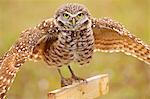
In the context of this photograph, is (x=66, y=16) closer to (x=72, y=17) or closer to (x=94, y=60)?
(x=72, y=17)

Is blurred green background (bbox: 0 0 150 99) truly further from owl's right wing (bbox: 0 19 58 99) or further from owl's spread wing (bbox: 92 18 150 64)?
owl's right wing (bbox: 0 19 58 99)

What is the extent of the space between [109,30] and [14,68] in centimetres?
79

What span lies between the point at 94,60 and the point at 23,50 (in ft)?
9.69

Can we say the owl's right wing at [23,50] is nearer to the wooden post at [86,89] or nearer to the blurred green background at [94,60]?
the wooden post at [86,89]

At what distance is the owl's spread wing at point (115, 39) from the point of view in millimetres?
3178

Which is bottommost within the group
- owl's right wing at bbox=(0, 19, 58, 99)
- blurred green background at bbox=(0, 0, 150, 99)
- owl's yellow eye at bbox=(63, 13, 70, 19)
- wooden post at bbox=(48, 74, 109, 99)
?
blurred green background at bbox=(0, 0, 150, 99)

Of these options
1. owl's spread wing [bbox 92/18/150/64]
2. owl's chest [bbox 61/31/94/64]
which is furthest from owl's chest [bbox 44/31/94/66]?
owl's spread wing [bbox 92/18/150/64]

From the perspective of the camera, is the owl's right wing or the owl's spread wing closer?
the owl's right wing

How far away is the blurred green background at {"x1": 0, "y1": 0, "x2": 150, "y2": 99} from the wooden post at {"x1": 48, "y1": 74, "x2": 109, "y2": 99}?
67.2 inches

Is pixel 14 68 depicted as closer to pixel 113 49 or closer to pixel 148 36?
pixel 113 49

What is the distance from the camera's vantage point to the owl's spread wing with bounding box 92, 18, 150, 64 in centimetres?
318

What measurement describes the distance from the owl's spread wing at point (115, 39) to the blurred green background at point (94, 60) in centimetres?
136

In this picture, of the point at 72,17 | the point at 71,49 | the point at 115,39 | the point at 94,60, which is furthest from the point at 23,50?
the point at 94,60

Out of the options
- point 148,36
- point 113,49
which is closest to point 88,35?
point 113,49
